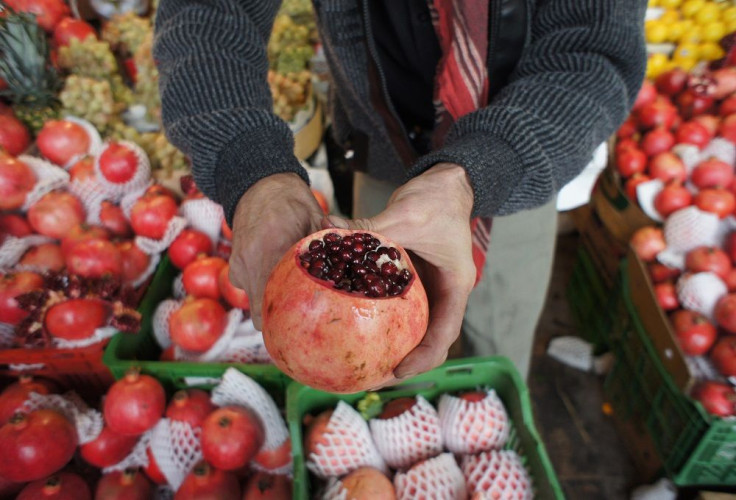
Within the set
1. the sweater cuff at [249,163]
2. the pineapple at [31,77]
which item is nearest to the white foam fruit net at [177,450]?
the sweater cuff at [249,163]

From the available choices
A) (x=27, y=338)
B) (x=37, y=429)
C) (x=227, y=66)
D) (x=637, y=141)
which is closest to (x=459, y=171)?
(x=227, y=66)

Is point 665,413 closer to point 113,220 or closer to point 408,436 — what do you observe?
point 408,436

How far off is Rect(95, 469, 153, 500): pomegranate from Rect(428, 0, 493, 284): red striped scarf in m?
1.30

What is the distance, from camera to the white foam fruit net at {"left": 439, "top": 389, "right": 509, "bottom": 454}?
140cm

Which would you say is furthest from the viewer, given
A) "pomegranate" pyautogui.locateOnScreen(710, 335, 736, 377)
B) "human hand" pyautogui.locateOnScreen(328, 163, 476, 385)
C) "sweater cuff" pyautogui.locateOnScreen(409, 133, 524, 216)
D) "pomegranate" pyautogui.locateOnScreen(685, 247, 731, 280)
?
"pomegranate" pyautogui.locateOnScreen(685, 247, 731, 280)

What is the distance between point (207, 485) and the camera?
4.49 feet

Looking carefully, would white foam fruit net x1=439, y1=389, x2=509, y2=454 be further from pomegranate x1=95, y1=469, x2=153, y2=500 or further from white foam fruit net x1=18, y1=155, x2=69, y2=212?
white foam fruit net x1=18, y1=155, x2=69, y2=212

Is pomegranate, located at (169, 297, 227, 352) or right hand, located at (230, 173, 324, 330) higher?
right hand, located at (230, 173, 324, 330)

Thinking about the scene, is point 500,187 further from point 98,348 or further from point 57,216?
point 57,216

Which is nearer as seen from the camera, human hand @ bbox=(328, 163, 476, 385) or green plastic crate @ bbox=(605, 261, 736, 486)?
human hand @ bbox=(328, 163, 476, 385)

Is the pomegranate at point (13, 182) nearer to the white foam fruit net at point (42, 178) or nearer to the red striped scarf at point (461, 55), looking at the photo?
the white foam fruit net at point (42, 178)

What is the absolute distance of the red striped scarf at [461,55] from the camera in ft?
4.12

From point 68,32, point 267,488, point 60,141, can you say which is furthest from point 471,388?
point 68,32

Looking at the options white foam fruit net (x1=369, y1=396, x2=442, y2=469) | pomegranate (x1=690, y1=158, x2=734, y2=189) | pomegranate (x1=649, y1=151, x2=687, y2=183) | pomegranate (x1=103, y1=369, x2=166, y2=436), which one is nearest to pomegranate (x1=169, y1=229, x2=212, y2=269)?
pomegranate (x1=103, y1=369, x2=166, y2=436)
